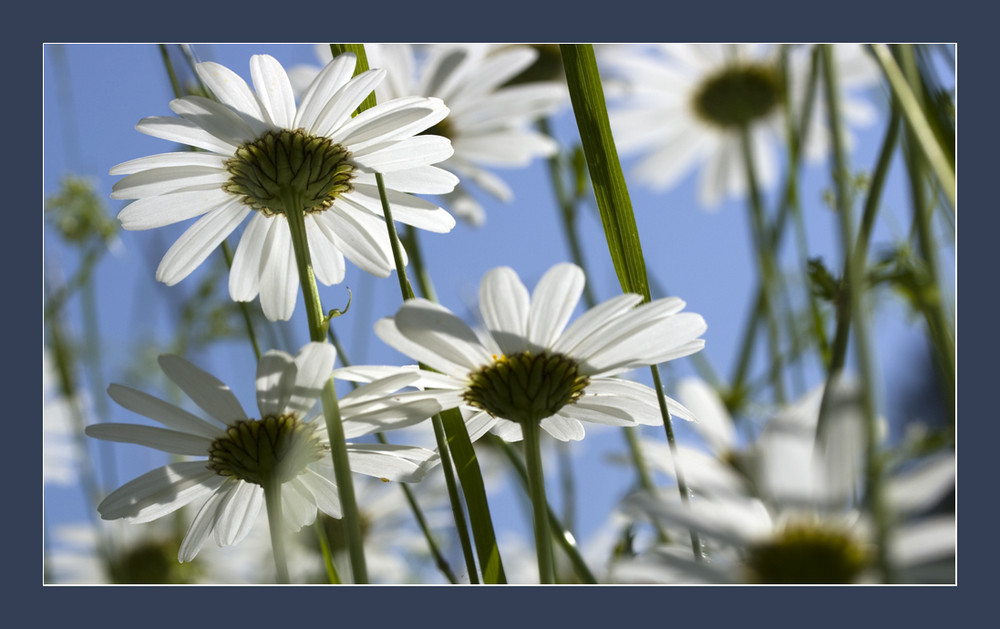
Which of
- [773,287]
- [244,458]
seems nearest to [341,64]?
[244,458]

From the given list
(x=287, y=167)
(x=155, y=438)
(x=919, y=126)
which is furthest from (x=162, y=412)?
(x=919, y=126)

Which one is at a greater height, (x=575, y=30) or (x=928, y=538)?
(x=575, y=30)

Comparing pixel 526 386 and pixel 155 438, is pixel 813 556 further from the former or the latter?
pixel 155 438

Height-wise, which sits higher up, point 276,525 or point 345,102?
point 345,102

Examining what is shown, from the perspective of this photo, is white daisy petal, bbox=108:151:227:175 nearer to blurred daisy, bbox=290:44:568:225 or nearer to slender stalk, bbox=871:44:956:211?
blurred daisy, bbox=290:44:568:225

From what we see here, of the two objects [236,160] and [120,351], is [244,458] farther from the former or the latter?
[120,351]

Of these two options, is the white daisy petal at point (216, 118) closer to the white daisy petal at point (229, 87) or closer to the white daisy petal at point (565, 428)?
the white daisy petal at point (229, 87)

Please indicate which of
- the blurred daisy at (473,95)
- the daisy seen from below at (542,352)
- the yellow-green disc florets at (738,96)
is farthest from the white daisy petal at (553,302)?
the yellow-green disc florets at (738,96)
